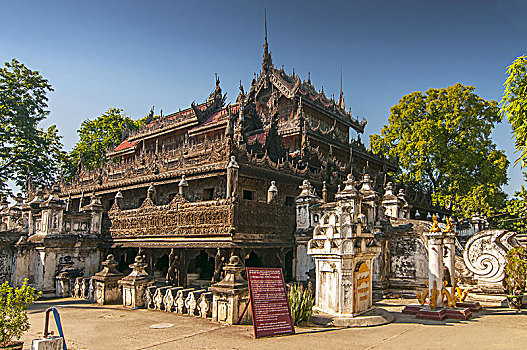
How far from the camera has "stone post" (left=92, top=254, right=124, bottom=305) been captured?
1402cm

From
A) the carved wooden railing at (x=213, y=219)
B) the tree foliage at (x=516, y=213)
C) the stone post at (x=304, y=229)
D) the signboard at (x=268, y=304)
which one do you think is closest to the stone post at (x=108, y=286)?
the carved wooden railing at (x=213, y=219)

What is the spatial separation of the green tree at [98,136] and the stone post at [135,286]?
28546mm

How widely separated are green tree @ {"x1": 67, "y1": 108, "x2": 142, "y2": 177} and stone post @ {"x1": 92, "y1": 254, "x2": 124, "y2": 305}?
27.3 meters

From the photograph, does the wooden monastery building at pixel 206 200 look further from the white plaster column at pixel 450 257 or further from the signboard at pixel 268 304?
the white plaster column at pixel 450 257

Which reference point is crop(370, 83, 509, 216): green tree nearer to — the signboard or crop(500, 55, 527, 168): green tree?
crop(500, 55, 527, 168): green tree

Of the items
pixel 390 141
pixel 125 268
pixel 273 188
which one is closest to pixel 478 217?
pixel 390 141

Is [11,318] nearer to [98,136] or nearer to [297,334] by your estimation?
[297,334]

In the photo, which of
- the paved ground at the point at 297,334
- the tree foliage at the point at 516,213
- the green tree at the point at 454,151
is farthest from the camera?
the green tree at the point at 454,151

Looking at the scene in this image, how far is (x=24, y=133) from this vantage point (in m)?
32.8

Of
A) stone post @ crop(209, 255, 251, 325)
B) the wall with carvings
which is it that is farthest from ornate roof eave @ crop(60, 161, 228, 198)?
stone post @ crop(209, 255, 251, 325)

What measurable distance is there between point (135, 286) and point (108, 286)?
1.47m

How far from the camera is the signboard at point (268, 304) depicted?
8.80m

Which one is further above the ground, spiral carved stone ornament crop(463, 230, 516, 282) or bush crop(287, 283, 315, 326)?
spiral carved stone ornament crop(463, 230, 516, 282)

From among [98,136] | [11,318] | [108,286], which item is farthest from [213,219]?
[98,136]
